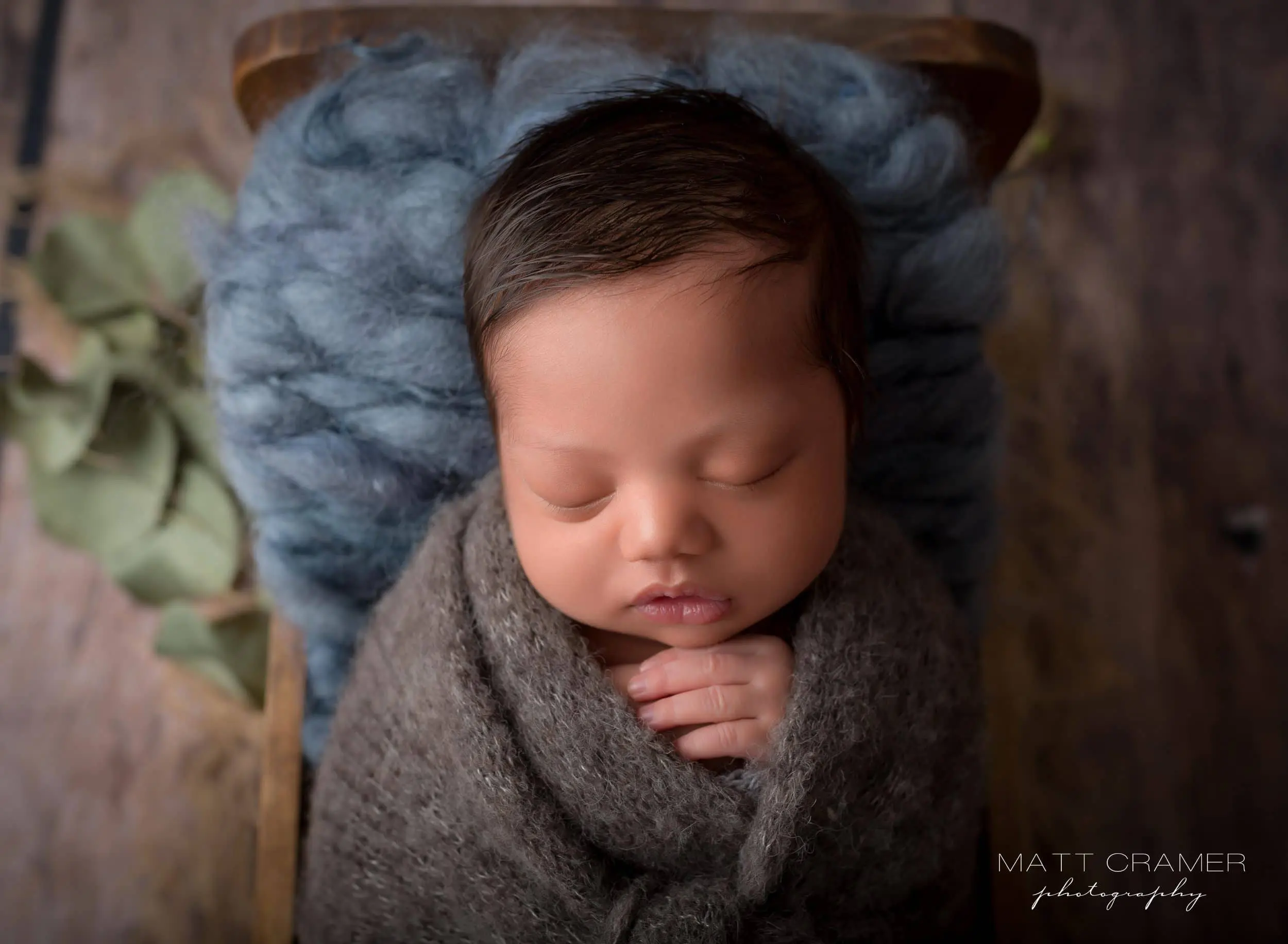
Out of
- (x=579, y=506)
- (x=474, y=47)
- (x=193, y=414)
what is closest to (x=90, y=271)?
(x=193, y=414)

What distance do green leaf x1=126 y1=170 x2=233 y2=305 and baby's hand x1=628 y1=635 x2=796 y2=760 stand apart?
716 mm

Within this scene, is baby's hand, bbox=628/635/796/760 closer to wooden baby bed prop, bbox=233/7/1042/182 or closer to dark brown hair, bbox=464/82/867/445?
dark brown hair, bbox=464/82/867/445

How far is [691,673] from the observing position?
67 centimetres

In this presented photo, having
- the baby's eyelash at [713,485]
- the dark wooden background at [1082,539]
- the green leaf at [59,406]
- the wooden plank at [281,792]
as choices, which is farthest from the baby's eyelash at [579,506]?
the green leaf at [59,406]

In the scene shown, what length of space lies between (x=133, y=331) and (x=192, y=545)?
9.5 inches

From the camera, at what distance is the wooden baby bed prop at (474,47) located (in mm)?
808

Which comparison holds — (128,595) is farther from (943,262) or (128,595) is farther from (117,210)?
(943,262)

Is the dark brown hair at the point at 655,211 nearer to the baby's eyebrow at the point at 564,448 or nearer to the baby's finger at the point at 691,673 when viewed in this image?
the baby's eyebrow at the point at 564,448

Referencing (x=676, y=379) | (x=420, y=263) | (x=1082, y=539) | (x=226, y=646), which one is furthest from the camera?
(x=1082, y=539)

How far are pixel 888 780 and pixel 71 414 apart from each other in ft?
3.00

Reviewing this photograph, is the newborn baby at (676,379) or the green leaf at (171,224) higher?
the newborn baby at (676,379)

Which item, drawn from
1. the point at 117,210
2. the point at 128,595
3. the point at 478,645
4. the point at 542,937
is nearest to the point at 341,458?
the point at 478,645

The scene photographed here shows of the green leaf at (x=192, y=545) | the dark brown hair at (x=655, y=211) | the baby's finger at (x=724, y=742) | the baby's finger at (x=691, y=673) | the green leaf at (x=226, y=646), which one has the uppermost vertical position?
the dark brown hair at (x=655, y=211)

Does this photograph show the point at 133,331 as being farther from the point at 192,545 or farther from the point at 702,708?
the point at 702,708
